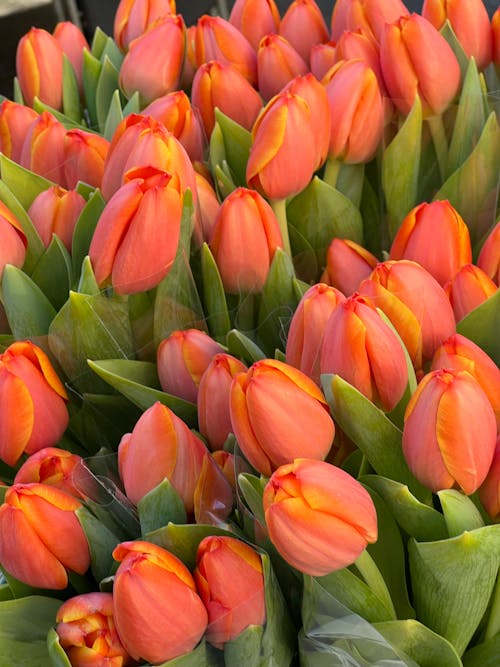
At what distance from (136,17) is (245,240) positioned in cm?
42

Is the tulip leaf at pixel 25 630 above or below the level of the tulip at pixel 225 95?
below

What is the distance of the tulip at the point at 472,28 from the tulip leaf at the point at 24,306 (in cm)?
38

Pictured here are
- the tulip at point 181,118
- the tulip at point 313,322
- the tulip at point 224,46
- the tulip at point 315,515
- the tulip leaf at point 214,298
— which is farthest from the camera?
the tulip at point 224,46

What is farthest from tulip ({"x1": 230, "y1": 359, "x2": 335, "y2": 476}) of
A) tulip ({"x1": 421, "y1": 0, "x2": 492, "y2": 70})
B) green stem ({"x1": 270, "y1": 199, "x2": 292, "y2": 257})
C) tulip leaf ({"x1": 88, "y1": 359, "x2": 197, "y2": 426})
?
tulip ({"x1": 421, "y1": 0, "x2": 492, "y2": 70})

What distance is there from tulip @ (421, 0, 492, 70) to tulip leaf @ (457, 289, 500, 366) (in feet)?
1.03

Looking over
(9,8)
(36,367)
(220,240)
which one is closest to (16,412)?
(36,367)

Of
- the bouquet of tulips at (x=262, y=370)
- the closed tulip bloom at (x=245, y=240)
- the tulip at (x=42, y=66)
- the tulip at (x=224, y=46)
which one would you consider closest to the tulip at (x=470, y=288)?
the bouquet of tulips at (x=262, y=370)

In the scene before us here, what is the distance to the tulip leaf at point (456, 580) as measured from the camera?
16.7 inches

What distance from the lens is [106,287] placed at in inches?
22.4

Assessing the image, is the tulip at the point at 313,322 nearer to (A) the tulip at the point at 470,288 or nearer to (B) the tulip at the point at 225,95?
(A) the tulip at the point at 470,288

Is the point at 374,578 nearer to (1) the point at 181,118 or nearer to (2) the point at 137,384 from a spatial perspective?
(2) the point at 137,384

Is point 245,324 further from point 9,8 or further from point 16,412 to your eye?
point 9,8

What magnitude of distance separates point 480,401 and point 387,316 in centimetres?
9

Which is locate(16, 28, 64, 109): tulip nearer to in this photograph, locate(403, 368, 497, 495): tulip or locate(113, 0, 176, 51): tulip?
locate(113, 0, 176, 51): tulip
